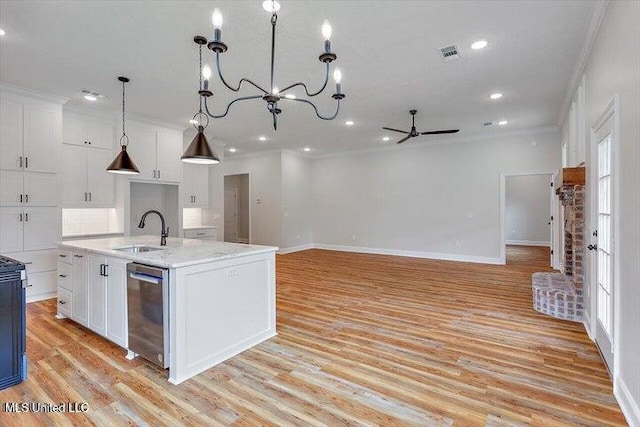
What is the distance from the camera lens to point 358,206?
366 inches

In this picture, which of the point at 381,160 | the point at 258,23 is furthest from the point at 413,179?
the point at 258,23

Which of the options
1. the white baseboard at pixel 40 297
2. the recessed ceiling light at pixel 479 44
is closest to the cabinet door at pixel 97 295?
the white baseboard at pixel 40 297

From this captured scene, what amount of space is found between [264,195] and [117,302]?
6572mm

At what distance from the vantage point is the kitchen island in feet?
8.04

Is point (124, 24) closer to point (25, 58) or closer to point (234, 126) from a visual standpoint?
point (25, 58)

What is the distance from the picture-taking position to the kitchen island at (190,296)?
2449 millimetres

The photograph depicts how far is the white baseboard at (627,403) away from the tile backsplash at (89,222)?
21.6 ft

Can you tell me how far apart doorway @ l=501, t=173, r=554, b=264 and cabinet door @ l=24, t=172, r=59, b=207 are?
10.9m

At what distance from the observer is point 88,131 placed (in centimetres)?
539

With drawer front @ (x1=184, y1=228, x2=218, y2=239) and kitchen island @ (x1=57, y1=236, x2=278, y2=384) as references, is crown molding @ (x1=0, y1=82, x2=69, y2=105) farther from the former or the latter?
drawer front @ (x1=184, y1=228, x2=218, y2=239)

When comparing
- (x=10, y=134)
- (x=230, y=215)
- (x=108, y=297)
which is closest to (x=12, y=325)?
(x=108, y=297)

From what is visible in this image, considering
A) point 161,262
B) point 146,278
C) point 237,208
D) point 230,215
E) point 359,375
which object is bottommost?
point 359,375

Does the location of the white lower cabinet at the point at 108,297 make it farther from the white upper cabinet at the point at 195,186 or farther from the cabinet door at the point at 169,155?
the white upper cabinet at the point at 195,186

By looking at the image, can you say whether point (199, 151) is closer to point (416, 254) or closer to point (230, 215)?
point (416, 254)
